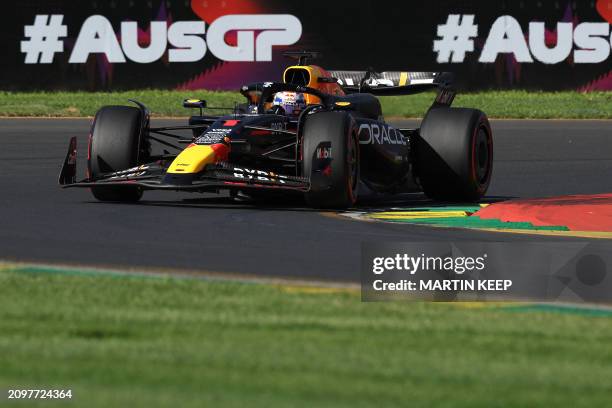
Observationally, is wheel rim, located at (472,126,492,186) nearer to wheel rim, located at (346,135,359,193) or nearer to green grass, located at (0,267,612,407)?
wheel rim, located at (346,135,359,193)

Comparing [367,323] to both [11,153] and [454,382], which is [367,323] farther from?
[11,153]

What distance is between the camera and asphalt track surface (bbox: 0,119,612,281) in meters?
9.23

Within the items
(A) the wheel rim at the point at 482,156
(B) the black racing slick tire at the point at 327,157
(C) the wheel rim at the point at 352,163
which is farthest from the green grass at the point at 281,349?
(A) the wheel rim at the point at 482,156

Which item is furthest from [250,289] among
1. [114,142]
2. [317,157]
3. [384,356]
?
[114,142]

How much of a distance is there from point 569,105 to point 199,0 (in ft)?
24.4

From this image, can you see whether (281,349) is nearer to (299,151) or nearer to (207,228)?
(207,228)

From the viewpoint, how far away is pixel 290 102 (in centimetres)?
1406

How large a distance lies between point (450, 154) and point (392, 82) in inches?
86.9

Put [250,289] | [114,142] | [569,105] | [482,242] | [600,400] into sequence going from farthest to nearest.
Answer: [569,105]
[114,142]
[482,242]
[250,289]
[600,400]

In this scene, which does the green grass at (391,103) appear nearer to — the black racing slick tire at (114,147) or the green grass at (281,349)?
the black racing slick tire at (114,147)

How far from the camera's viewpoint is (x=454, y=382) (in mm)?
5750

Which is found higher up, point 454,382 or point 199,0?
point 199,0

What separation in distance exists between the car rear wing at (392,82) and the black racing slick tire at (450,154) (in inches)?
58.2

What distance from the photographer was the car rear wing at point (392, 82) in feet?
51.0
